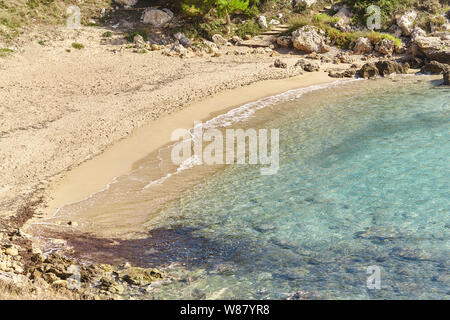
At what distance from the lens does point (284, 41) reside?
32812mm

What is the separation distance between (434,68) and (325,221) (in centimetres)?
2041

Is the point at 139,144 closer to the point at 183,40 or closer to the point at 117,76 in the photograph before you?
the point at 117,76

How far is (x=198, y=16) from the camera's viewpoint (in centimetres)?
3378

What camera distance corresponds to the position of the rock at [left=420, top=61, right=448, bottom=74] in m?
29.0

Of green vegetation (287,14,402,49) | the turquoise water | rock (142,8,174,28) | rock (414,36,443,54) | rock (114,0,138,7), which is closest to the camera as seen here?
the turquoise water

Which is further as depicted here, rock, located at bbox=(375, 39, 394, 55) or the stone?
rock, located at bbox=(375, 39, 394, 55)

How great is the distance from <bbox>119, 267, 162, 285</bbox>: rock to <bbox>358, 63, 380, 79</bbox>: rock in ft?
73.0

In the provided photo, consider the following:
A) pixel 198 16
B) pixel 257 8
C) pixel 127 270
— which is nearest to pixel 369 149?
pixel 127 270

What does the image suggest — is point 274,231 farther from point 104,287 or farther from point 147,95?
point 147,95

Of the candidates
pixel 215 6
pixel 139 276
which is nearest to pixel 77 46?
pixel 215 6

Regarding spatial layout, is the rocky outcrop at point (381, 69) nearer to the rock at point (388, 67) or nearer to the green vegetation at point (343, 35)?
the rock at point (388, 67)

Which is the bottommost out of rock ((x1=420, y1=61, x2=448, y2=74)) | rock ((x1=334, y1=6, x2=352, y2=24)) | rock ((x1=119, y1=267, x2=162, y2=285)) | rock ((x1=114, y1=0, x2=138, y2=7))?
rock ((x1=119, y1=267, x2=162, y2=285))

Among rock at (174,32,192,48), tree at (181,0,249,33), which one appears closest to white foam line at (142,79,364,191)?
rock at (174,32,192,48)

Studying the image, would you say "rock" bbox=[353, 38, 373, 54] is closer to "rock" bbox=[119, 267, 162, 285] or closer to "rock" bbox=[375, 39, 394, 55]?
"rock" bbox=[375, 39, 394, 55]
